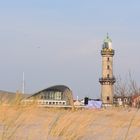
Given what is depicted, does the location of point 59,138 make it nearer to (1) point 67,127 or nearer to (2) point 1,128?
(1) point 67,127

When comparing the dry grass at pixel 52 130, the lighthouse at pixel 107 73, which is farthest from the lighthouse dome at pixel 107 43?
the dry grass at pixel 52 130

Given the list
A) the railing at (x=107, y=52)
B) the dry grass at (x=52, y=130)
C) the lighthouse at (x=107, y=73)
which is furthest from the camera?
the railing at (x=107, y=52)

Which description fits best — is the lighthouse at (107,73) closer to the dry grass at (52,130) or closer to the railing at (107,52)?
the railing at (107,52)

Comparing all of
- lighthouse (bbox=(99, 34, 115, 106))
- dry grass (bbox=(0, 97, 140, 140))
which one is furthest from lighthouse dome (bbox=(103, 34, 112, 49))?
Answer: dry grass (bbox=(0, 97, 140, 140))

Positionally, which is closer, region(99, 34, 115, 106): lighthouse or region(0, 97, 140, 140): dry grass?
region(0, 97, 140, 140): dry grass

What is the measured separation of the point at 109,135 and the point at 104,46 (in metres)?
111

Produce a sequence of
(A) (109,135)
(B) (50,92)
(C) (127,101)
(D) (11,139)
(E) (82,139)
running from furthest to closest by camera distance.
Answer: (B) (50,92) < (C) (127,101) < (A) (109,135) < (E) (82,139) < (D) (11,139)

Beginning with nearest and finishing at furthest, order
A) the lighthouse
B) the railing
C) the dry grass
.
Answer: the dry grass < the lighthouse < the railing

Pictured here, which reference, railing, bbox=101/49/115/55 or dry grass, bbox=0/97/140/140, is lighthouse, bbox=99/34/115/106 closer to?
railing, bbox=101/49/115/55

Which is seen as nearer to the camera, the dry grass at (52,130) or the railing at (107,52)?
the dry grass at (52,130)

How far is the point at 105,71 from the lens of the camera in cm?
11162

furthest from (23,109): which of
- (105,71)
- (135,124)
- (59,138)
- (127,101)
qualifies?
(105,71)

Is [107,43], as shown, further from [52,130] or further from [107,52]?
[52,130]

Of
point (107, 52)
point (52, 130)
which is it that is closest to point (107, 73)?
point (107, 52)
